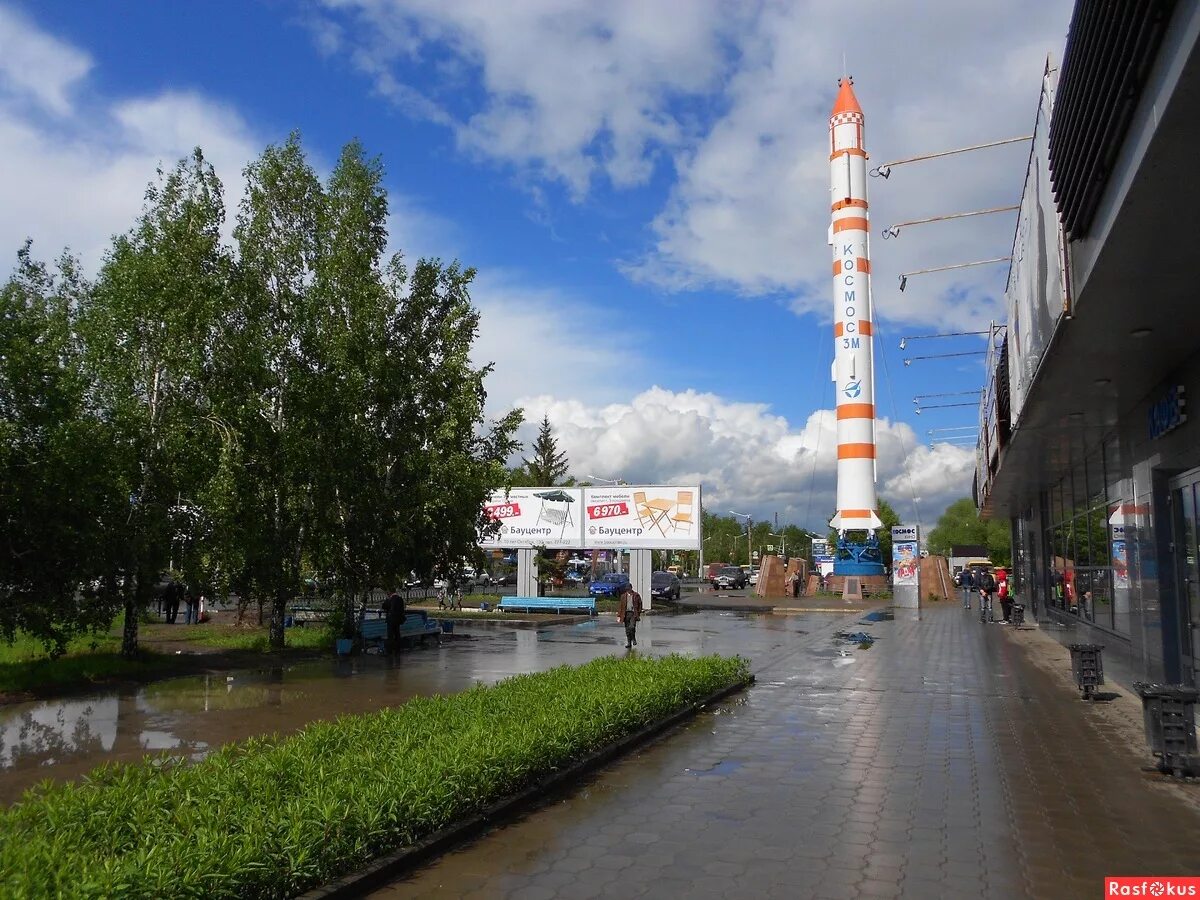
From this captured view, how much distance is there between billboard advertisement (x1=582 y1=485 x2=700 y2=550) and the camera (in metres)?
38.3

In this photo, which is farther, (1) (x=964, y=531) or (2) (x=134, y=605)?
(1) (x=964, y=531)

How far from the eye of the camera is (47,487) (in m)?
12.9

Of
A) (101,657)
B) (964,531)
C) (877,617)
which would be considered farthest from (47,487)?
(964,531)

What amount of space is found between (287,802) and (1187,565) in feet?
35.2

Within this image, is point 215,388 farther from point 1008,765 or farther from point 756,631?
point 756,631

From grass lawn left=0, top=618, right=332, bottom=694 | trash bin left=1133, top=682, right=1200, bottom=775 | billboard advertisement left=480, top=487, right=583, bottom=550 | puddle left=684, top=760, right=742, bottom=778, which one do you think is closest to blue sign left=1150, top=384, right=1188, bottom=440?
trash bin left=1133, top=682, right=1200, bottom=775

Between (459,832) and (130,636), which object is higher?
(130,636)

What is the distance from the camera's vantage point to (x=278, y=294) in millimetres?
20500

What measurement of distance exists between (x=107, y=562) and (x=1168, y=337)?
14530 mm

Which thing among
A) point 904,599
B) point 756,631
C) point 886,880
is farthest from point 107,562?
point 904,599

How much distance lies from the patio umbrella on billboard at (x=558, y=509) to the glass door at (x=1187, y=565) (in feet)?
97.8

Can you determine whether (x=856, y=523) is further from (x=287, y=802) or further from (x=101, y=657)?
(x=287, y=802)

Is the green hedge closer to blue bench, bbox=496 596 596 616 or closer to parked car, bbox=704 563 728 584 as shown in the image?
blue bench, bbox=496 596 596 616

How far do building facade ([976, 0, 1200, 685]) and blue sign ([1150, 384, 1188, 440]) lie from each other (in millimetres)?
40
